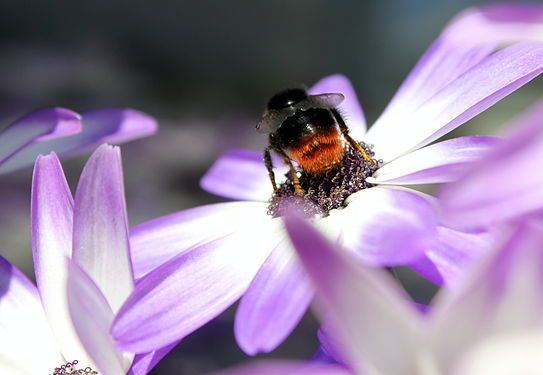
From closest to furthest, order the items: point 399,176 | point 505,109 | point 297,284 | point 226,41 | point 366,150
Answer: point 297,284, point 399,176, point 366,150, point 505,109, point 226,41

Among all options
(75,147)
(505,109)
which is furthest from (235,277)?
(505,109)

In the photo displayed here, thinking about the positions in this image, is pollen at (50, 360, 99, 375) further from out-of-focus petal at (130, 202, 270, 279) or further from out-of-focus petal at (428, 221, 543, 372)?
out-of-focus petal at (428, 221, 543, 372)

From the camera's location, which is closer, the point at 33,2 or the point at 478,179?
the point at 478,179

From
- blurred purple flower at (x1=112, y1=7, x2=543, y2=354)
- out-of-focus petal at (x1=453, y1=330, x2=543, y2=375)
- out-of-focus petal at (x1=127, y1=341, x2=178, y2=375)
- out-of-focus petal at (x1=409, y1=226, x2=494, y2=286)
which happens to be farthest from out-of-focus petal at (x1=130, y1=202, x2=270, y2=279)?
out-of-focus petal at (x1=453, y1=330, x2=543, y2=375)

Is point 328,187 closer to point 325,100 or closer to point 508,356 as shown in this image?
point 325,100

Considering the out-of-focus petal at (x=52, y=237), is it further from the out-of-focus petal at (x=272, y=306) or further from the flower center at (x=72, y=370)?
the out-of-focus petal at (x=272, y=306)

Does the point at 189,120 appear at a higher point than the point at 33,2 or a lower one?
lower

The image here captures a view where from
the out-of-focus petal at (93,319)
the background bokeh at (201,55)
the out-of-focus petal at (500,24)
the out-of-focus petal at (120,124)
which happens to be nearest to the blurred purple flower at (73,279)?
the out-of-focus petal at (93,319)

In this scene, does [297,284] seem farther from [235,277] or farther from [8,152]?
[8,152]

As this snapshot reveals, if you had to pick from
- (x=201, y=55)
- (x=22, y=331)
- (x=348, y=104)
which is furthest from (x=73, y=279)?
(x=201, y=55)
